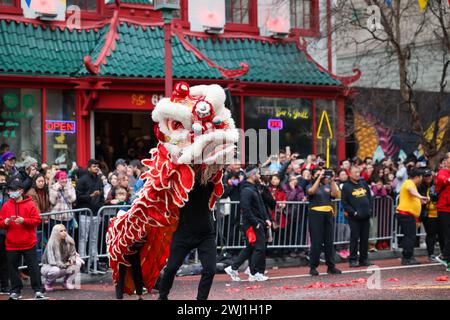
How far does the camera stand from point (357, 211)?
630 inches

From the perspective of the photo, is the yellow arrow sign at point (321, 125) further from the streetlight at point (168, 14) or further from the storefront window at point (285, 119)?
the streetlight at point (168, 14)

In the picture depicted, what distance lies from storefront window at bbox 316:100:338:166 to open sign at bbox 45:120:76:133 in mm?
6252

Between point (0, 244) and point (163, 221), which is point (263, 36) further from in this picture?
point (163, 221)

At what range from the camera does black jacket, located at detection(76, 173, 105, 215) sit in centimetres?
1505

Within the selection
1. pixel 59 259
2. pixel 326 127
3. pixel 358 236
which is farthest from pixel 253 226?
pixel 326 127

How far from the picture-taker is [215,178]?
9.84 m

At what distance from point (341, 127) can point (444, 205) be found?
758cm

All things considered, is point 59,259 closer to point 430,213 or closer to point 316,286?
point 316,286

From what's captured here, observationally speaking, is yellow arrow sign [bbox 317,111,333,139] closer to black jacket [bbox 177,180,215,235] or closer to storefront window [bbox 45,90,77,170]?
storefront window [bbox 45,90,77,170]

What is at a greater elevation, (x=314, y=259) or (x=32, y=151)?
(x=32, y=151)

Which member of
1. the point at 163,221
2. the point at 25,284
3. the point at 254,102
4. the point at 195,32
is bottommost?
the point at 25,284

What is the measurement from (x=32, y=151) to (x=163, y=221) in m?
9.37

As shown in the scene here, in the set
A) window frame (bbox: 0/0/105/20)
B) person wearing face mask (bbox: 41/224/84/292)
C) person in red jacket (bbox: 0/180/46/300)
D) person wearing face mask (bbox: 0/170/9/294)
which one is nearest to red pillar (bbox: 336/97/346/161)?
window frame (bbox: 0/0/105/20)
